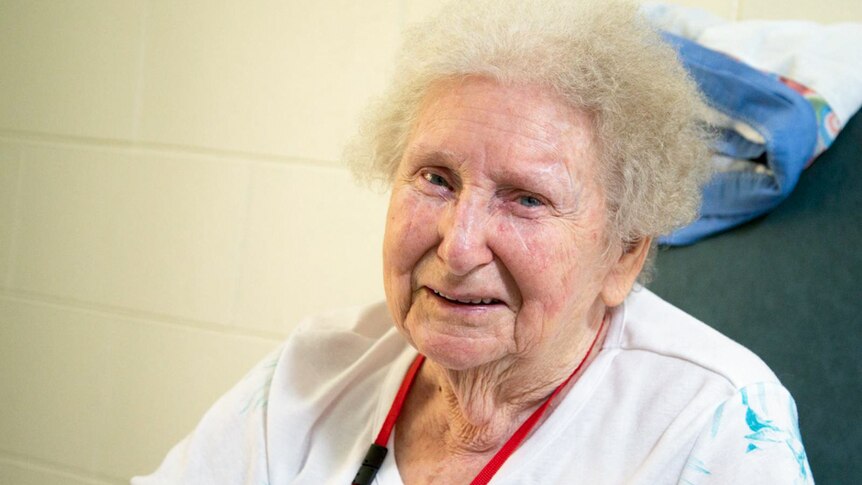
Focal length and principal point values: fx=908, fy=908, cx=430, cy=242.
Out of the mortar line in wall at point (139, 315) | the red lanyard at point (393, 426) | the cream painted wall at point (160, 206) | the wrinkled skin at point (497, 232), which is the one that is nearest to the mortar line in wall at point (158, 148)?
the cream painted wall at point (160, 206)

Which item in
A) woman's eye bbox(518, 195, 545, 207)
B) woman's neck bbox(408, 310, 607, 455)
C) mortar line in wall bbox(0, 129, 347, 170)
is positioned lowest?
mortar line in wall bbox(0, 129, 347, 170)

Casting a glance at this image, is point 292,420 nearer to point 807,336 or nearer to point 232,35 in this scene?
point 807,336

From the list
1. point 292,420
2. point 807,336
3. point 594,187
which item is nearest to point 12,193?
point 292,420

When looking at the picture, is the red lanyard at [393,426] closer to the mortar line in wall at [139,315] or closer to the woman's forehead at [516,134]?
the woman's forehead at [516,134]

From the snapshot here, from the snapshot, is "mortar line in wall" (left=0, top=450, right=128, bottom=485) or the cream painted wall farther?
"mortar line in wall" (left=0, top=450, right=128, bottom=485)

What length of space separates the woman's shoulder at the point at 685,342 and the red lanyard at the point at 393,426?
6 cm

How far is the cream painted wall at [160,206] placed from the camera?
207 centimetres

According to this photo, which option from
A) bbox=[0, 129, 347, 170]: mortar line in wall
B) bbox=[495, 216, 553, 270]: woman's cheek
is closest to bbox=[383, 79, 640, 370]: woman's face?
bbox=[495, 216, 553, 270]: woman's cheek

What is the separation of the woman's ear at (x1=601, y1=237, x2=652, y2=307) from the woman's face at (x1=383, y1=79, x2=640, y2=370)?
4 cm

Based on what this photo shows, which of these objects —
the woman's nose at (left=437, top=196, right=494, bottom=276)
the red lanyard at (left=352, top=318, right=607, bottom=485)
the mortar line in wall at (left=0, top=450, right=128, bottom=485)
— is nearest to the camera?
the woman's nose at (left=437, top=196, right=494, bottom=276)

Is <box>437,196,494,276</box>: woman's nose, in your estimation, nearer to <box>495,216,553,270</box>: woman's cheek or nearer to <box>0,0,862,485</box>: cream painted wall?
<box>495,216,553,270</box>: woman's cheek

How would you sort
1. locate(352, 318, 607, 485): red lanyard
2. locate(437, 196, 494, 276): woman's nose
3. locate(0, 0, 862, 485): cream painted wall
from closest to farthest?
locate(437, 196, 494, 276): woman's nose → locate(352, 318, 607, 485): red lanyard → locate(0, 0, 862, 485): cream painted wall

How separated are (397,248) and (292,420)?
36cm

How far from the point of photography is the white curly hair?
1.10 m
